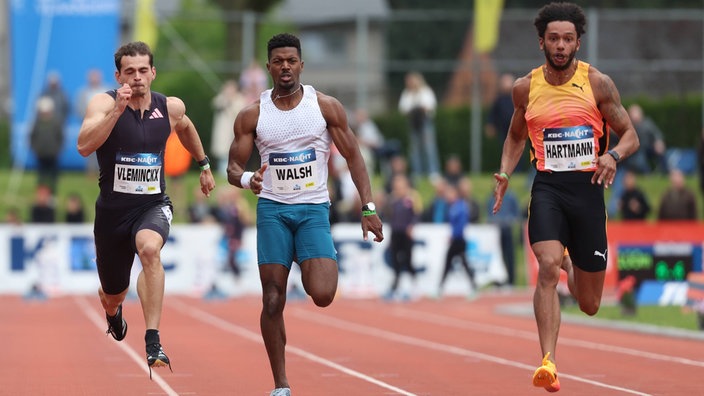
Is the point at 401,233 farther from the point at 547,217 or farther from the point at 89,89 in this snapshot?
the point at 547,217

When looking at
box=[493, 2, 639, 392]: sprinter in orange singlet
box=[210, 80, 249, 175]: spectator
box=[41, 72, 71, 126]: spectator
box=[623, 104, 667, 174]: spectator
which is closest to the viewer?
box=[493, 2, 639, 392]: sprinter in orange singlet

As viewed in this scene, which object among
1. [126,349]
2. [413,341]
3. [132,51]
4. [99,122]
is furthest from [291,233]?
[413,341]

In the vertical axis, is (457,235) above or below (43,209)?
below

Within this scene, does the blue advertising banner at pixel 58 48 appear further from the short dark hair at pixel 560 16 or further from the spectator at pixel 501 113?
the short dark hair at pixel 560 16

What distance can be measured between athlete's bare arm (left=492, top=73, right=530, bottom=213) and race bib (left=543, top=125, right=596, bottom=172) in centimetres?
31

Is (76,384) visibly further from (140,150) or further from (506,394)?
(506,394)

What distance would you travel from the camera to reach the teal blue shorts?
1054 centimetres

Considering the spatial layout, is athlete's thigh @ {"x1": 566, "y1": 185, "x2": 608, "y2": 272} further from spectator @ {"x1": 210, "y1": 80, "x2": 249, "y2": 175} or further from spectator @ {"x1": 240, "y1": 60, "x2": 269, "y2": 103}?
spectator @ {"x1": 240, "y1": 60, "x2": 269, "y2": 103}

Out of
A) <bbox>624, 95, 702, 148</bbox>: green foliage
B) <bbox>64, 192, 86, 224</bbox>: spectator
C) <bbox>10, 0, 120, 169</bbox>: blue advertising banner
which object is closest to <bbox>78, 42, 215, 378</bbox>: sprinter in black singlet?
<bbox>64, 192, 86, 224</bbox>: spectator

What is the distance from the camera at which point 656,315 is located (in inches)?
832

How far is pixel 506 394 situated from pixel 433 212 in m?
17.9

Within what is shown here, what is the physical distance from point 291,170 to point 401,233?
637 inches

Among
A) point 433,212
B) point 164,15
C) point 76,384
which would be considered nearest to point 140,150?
point 76,384

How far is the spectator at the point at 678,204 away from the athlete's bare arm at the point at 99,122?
18.0 metres
